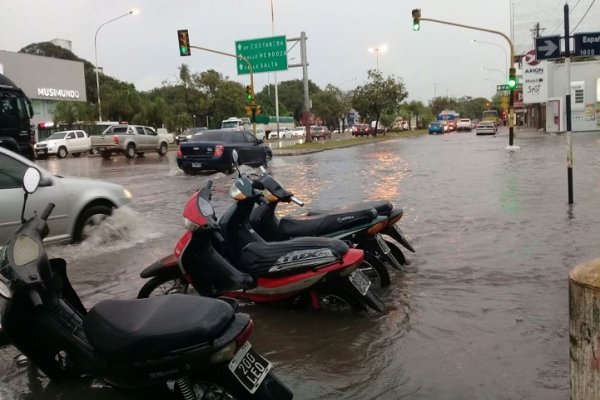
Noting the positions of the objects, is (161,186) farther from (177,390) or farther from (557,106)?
(557,106)

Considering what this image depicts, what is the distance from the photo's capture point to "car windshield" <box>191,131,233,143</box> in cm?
2038

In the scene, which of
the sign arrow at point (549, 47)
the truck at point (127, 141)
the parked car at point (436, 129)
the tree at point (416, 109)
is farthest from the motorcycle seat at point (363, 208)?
the tree at point (416, 109)

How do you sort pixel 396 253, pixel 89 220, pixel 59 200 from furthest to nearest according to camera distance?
pixel 89 220, pixel 59 200, pixel 396 253

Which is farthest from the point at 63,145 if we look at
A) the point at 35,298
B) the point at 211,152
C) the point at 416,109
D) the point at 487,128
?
the point at 416,109

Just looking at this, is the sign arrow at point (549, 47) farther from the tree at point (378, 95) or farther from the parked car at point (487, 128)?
the tree at point (378, 95)

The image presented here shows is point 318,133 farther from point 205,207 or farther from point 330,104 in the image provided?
point 205,207

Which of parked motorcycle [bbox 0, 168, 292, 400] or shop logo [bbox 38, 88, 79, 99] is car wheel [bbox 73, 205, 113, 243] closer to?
parked motorcycle [bbox 0, 168, 292, 400]

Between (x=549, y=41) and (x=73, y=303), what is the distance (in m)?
8.54

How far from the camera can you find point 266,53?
35844 millimetres

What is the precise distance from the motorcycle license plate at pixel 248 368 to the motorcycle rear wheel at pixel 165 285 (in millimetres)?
2219

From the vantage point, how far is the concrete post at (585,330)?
→ 103 inches

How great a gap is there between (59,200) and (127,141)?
26157 mm

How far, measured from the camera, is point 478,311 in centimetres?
510

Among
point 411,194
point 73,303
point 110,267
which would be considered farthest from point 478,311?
point 411,194
